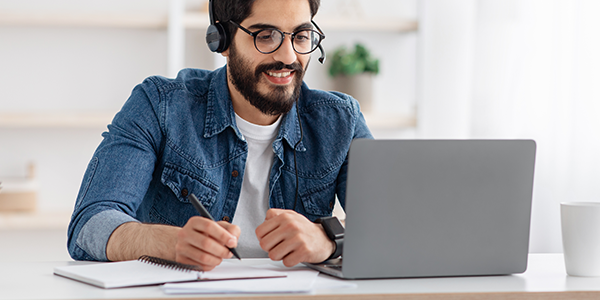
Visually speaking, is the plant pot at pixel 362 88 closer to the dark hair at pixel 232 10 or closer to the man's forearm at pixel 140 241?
the dark hair at pixel 232 10

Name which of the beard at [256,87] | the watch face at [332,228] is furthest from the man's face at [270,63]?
the watch face at [332,228]

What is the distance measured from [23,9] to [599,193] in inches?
106

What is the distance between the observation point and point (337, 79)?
2.75 m

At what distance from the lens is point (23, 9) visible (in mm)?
2582

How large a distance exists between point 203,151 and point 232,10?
340 mm

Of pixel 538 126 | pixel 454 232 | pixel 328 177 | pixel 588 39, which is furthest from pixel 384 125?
pixel 454 232

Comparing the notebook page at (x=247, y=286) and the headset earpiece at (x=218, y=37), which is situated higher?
the headset earpiece at (x=218, y=37)

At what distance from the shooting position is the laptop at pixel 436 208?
0.79 meters

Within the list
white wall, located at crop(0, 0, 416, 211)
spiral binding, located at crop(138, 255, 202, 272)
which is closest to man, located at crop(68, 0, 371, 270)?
spiral binding, located at crop(138, 255, 202, 272)

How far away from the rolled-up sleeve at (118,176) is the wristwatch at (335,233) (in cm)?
37

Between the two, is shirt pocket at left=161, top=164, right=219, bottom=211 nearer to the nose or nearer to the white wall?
the nose

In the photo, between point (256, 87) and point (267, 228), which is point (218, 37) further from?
point (267, 228)

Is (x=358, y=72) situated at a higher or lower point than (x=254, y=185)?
higher

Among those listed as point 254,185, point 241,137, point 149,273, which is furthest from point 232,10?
point 149,273
